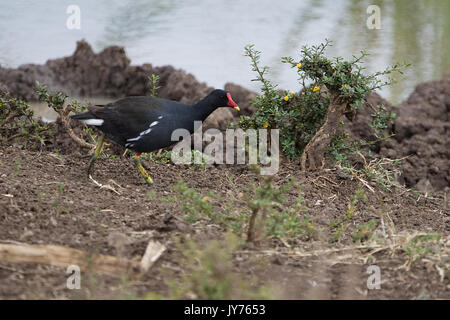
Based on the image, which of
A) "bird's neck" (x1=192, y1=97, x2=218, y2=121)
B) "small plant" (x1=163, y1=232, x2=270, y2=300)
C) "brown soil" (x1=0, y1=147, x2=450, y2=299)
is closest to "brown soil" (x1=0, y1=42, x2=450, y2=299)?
"brown soil" (x1=0, y1=147, x2=450, y2=299)

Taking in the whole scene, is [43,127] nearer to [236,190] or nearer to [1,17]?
[236,190]

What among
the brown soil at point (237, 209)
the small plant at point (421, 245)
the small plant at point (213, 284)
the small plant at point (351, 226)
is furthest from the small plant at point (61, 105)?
the small plant at point (421, 245)

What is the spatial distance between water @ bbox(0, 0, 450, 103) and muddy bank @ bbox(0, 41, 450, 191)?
0.66 m

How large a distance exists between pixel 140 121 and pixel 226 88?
7.59 feet

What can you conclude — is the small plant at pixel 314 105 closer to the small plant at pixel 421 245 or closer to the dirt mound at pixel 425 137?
the dirt mound at pixel 425 137

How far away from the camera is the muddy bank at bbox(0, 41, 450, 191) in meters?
6.01

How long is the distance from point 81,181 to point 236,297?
87.7 inches

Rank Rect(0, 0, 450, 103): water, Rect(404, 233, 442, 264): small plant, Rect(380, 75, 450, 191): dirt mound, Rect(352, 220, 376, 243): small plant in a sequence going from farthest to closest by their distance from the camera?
Rect(0, 0, 450, 103): water, Rect(380, 75, 450, 191): dirt mound, Rect(352, 220, 376, 243): small plant, Rect(404, 233, 442, 264): small plant

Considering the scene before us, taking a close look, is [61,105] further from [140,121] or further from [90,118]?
[140,121]

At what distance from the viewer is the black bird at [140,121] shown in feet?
15.8

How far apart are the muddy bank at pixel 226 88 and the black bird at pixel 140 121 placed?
1154 millimetres

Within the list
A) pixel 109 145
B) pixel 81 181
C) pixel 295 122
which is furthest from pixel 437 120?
pixel 81 181

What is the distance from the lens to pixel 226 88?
7.00 metres

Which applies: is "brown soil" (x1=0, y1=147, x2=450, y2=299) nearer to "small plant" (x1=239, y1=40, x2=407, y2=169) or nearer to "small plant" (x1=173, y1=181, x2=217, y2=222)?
"small plant" (x1=173, y1=181, x2=217, y2=222)
